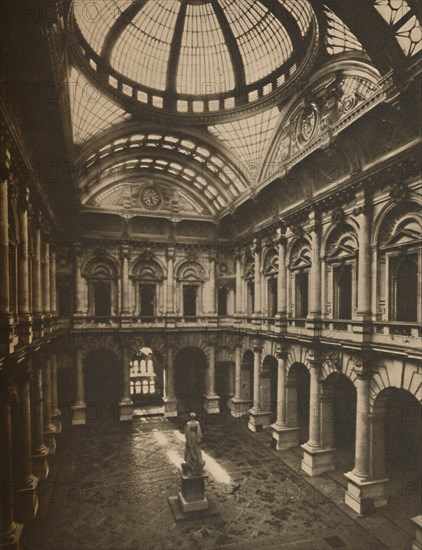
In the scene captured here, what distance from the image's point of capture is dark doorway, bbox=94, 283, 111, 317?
82.9 ft

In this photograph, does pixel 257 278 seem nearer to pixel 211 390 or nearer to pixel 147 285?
pixel 147 285

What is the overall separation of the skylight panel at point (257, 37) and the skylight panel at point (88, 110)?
6598 mm

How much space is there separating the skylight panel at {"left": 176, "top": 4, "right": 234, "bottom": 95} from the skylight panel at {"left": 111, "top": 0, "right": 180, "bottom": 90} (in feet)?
2.59

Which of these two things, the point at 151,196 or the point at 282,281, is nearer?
the point at 282,281

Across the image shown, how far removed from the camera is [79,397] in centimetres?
2355

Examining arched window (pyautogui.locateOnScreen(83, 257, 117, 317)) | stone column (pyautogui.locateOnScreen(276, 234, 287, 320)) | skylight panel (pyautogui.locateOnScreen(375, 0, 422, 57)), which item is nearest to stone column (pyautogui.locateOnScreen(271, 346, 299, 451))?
stone column (pyautogui.locateOnScreen(276, 234, 287, 320))

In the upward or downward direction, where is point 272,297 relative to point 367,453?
upward

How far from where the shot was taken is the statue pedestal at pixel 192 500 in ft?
42.7

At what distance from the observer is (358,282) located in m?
14.5

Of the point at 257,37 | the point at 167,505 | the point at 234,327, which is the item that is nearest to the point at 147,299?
the point at 234,327

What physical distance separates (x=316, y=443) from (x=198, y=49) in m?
18.8

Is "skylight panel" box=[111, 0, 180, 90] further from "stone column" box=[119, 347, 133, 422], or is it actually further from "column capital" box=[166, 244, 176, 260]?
"stone column" box=[119, 347, 133, 422]

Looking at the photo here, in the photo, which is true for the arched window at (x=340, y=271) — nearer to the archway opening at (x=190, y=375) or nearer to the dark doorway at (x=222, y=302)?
the dark doorway at (x=222, y=302)

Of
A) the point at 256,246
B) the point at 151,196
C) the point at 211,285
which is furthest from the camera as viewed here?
the point at 211,285
